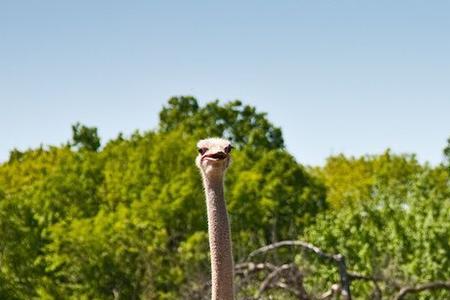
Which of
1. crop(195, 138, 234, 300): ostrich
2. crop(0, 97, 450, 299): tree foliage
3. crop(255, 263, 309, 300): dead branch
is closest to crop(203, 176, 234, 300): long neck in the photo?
crop(195, 138, 234, 300): ostrich

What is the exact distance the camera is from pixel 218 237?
4887 mm

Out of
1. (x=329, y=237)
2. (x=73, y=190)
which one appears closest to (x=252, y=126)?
(x=73, y=190)

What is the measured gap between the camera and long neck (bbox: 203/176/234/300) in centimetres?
483

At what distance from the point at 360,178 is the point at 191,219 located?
94.6 feet

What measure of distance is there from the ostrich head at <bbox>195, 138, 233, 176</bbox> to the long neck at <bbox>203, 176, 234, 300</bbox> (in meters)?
0.04

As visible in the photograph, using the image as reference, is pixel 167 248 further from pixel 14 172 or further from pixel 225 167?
pixel 225 167

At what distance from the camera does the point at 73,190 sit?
4203 centimetres

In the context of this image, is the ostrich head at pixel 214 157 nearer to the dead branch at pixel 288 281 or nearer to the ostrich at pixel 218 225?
the ostrich at pixel 218 225

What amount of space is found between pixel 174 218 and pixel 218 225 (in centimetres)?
3335

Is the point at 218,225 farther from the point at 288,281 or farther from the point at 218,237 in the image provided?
the point at 288,281

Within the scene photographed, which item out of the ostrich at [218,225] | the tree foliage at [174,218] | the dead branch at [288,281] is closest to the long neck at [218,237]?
the ostrich at [218,225]

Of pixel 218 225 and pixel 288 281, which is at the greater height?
pixel 288 281

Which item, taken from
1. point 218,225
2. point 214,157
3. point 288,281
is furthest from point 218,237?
point 288,281

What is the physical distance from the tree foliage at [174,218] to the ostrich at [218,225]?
72.9 feet
